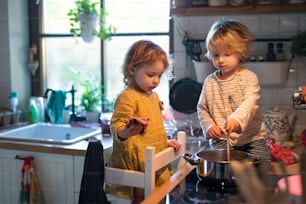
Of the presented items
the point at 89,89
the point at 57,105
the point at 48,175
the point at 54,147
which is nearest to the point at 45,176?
the point at 48,175

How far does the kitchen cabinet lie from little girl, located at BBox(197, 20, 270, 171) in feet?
1.95

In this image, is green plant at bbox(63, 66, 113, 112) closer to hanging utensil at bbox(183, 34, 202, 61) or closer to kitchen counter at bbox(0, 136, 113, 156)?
kitchen counter at bbox(0, 136, 113, 156)

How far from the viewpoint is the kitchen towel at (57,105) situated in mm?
2141

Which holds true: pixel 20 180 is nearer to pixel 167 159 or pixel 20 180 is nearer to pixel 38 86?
pixel 38 86

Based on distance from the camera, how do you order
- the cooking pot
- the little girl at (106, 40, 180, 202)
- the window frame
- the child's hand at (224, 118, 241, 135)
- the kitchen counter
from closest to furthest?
1. the cooking pot
2. the child's hand at (224, 118, 241, 135)
3. the little girl at (106, 40, 180, 202)
4. the kitchen counter
5. the window frame

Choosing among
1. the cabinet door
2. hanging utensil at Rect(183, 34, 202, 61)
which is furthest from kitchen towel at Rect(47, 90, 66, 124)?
hanging utensil at Rect(183, 34, 202, 61)

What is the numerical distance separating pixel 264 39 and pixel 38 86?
1192mm

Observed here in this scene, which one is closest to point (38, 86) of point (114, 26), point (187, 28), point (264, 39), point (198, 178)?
point (114, 26)

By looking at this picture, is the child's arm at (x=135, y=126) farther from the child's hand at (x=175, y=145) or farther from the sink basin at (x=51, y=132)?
Result: the sink basin at (x=51, y=132)

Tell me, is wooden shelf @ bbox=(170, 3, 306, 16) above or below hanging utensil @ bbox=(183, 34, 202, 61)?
above

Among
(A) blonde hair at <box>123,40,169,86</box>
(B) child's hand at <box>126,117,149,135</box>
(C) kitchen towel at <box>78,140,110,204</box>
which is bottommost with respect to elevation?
(C) kitchen towel at <box>78,140,110,204</box>

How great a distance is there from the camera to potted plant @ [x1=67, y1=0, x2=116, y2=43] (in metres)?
2.12

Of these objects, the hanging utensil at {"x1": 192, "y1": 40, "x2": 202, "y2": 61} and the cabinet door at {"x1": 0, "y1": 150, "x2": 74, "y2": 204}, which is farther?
the hanging utensil at {"x1": 192, "y1": 40, "x2": 202, "y2": 61}

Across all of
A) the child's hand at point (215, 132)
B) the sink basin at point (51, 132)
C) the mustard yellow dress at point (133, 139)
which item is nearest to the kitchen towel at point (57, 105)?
the sink basin at point (51, 132)
